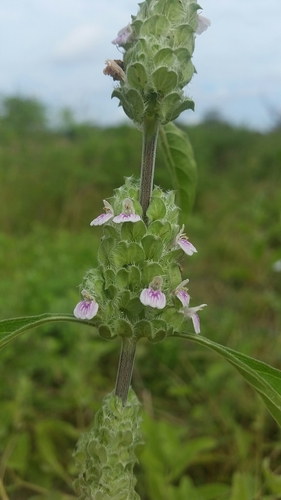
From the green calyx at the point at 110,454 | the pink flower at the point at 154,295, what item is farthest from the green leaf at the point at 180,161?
the green calyx at the point at 110,454

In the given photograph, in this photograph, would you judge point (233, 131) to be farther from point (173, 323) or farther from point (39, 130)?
point (173, 323)

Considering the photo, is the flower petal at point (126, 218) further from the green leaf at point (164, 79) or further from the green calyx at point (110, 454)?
the green calyx at point (110, 454)

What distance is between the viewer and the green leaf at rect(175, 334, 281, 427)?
0.72 m

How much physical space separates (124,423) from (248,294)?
301 centimetres

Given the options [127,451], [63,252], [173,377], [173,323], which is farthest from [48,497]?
[63,252]

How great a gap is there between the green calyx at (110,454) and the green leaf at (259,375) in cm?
17

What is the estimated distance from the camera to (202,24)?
821 millimetres

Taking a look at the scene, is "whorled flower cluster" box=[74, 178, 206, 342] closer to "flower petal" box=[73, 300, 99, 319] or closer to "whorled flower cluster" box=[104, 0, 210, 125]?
"flower petal" box=[73, 300, 99, 319]

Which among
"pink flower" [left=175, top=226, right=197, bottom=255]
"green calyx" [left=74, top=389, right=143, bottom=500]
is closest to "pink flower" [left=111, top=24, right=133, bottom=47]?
"pink flower" [left=175, top=226, right=197, bottom=255]

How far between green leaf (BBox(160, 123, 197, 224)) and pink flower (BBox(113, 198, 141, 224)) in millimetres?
272

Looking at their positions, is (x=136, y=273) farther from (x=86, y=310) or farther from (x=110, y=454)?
(x=110, y=454)

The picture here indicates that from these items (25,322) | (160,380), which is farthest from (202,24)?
(160,380)

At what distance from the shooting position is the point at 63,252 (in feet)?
11.7

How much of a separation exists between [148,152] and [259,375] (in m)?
0.41
